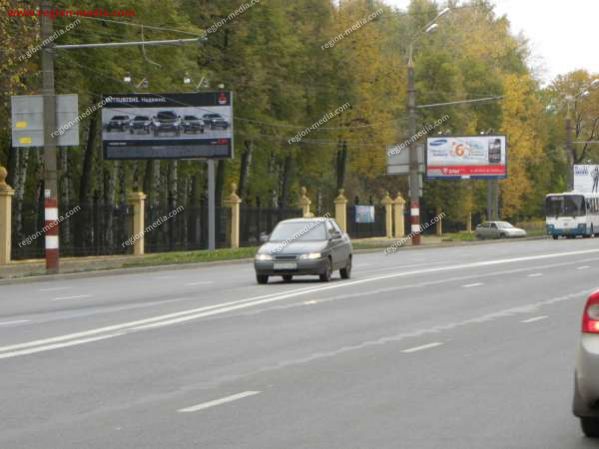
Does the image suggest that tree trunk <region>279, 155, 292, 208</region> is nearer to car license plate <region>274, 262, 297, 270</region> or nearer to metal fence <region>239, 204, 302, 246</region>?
metal fence <region>239, 204, 302, 246</region>

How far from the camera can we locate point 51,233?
1398 inches

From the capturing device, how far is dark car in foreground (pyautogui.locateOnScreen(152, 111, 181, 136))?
171 feet

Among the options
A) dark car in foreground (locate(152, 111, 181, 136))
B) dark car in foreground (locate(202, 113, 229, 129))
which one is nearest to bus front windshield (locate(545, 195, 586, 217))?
dark car in foreground (locate(202, 113, 229, 129))

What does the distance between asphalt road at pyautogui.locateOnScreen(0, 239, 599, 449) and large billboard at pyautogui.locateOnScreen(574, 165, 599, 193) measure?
68219mm

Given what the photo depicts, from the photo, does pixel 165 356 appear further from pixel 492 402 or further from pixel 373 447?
pixel 373 447

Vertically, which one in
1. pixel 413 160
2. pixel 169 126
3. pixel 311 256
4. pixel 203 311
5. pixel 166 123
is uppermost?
pixel 166 123

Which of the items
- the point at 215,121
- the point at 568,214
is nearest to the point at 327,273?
the point at 215,121

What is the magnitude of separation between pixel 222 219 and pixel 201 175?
410 inches

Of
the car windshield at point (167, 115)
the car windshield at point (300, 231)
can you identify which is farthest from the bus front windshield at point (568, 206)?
the car windshield at point (300, 231)

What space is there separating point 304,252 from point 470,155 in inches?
2216

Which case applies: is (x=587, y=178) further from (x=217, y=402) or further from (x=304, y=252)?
(x=217, y=402)

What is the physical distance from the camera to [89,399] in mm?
11430

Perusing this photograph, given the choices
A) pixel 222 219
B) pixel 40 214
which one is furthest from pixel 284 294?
pixel 222 219

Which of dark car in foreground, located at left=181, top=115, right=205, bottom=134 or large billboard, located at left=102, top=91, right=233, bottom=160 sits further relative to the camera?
dark car in foreground, located at left=181, top=115, right=205, bottom=134
